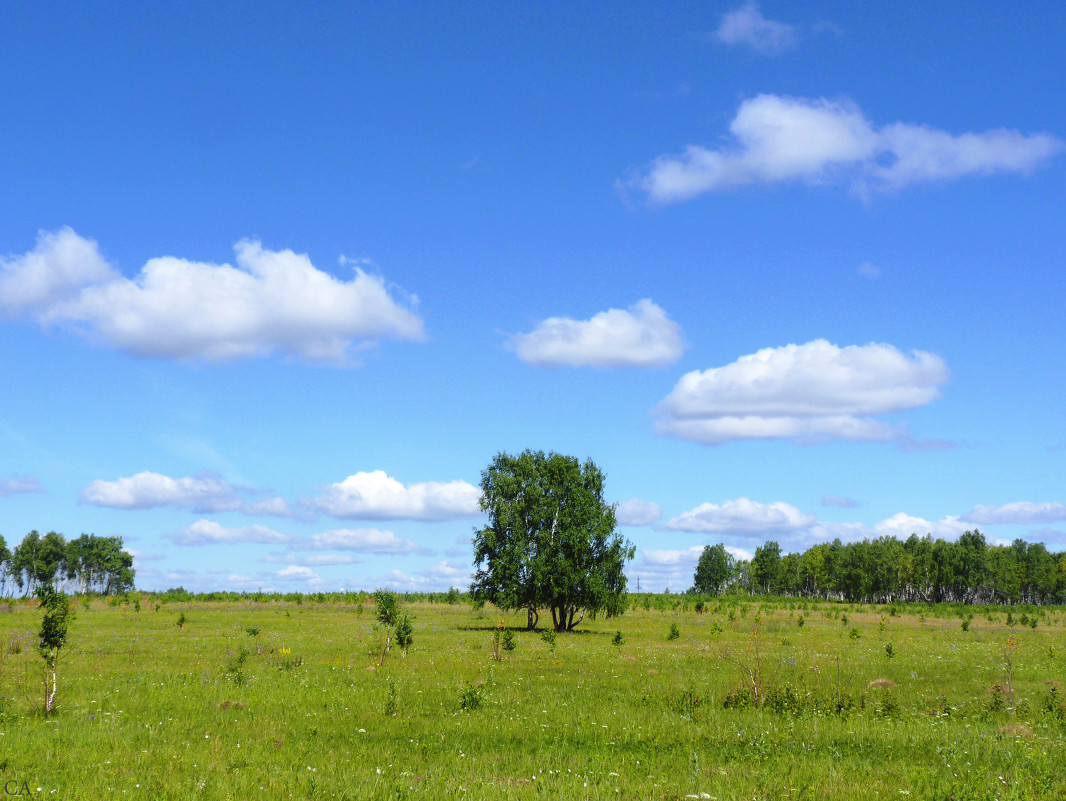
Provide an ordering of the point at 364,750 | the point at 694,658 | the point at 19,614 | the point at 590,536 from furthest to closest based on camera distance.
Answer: the point at 19,614 → the point at 590,536 → the point at 694,658 → the point at 364,750

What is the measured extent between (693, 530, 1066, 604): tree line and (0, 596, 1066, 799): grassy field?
13761 cm

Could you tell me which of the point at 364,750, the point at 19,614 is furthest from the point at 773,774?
the point at 19,614

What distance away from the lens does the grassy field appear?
11461mm

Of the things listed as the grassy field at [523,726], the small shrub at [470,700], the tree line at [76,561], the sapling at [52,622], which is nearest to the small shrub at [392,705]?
the grassy field at [523,726]

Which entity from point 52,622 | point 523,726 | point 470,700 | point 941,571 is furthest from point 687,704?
point 941,571

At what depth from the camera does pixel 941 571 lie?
153125mm

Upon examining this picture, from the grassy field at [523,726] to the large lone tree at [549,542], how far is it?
18213 mm

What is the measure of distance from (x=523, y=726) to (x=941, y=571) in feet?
541

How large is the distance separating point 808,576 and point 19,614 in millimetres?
179892

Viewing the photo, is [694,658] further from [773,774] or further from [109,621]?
[109,621]

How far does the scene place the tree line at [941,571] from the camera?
152 metres

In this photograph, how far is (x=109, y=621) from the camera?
55719 mm

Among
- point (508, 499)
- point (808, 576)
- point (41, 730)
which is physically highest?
point (508, 499)

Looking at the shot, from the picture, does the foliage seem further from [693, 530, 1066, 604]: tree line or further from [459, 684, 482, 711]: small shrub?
[459, 684, 482, 711]: small shrub
